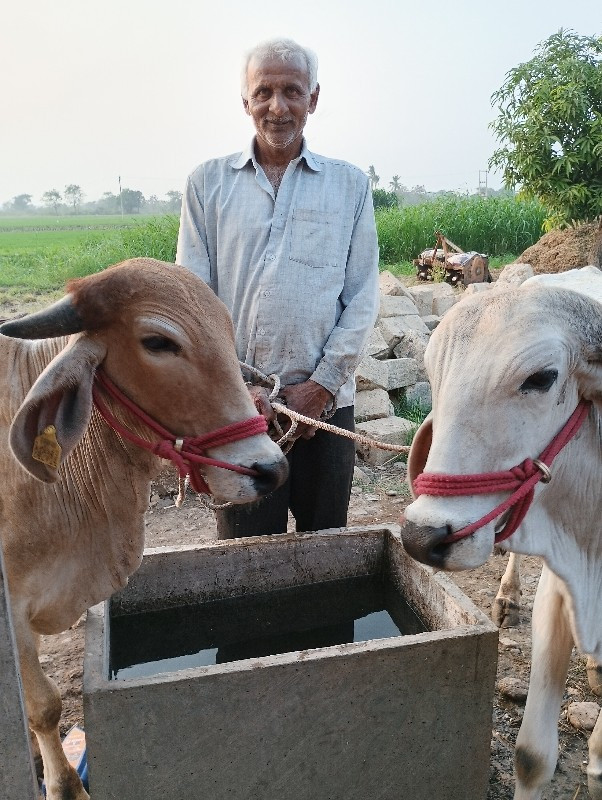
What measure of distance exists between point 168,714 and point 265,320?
132cm

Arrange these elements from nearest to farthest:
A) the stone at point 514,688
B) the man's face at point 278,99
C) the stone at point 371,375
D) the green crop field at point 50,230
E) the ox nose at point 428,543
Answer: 1. the ox nose at point 428,543
2. the man's face at point 278,99
3. the stone at point 514,688
4. the stone at point 371,375
5. the green crop field at point 50,230

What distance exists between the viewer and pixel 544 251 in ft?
36.7

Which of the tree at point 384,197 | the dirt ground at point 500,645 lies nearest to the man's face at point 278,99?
the dirt ground at point 500,645

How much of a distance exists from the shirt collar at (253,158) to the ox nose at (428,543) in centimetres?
159

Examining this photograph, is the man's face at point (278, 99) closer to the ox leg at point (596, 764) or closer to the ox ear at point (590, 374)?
the ox ear at point (590, 374)

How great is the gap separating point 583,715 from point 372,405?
12.2 ft

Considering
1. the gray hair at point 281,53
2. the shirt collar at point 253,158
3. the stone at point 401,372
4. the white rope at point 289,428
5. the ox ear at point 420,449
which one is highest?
the gray hair at point 281,53

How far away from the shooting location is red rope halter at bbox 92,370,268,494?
172 centimetres

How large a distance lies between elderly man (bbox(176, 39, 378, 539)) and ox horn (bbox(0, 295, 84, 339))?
896mm

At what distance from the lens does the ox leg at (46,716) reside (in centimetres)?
197

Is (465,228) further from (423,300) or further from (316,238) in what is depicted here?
(316,238)

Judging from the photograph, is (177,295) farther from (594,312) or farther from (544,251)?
(544,251)

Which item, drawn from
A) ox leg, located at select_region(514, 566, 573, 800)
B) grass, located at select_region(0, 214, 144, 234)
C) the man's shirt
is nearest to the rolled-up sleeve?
the man's shirt

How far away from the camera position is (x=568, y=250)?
1087 centimetres
